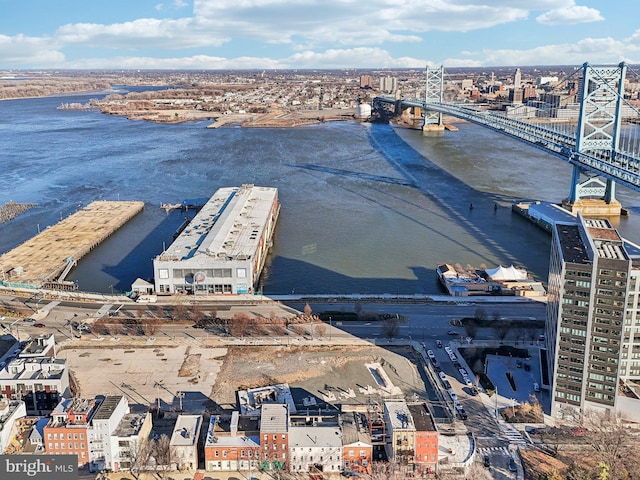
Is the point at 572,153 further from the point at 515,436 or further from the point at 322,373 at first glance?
the point at 515,436

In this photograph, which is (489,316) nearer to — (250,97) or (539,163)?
(539,163)

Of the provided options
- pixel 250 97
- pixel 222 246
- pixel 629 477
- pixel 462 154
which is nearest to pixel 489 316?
pixel 629 477

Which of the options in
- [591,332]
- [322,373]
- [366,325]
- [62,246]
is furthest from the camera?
[62,246]

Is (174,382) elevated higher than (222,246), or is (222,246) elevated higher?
(222,246)

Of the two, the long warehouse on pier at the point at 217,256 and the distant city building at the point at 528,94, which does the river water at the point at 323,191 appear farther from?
the distant city building at the point at 528,94

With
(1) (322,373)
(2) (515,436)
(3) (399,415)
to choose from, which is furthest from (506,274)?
(3) (399,415)

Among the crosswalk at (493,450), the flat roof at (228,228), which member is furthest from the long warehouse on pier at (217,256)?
the crosswalk at (493,450)
